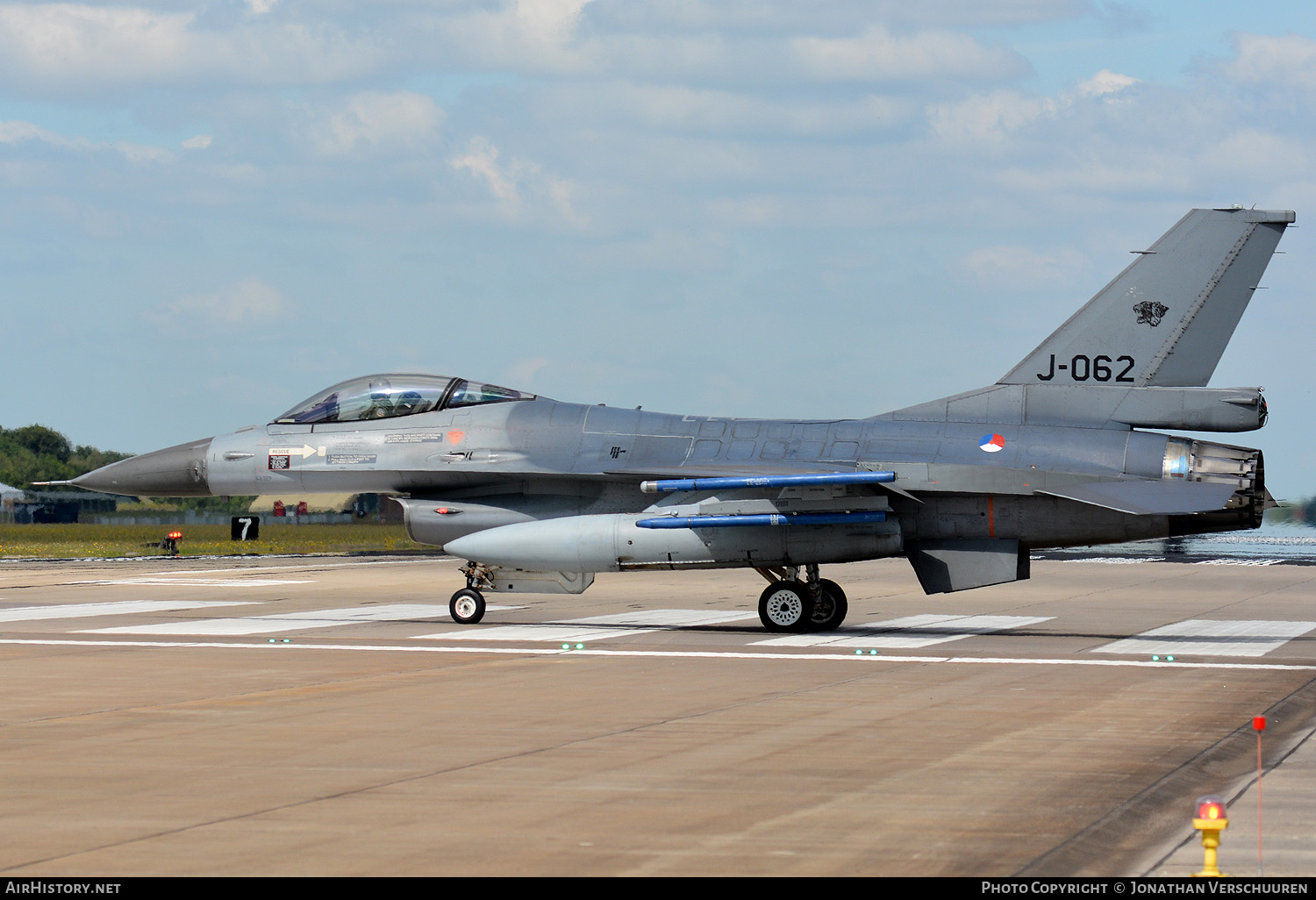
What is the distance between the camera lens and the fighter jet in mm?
17484

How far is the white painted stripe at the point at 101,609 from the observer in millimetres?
21391

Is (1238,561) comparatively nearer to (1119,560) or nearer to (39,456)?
(1119,560)

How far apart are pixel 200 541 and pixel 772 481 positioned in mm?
42819

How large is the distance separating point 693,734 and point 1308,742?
4303 mm

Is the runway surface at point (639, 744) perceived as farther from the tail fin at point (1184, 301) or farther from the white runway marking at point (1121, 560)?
the white runway marking at point (1121, 560)

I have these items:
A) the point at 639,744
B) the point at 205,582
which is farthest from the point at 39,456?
the point at 639,744

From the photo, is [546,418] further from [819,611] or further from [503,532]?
[819,611]

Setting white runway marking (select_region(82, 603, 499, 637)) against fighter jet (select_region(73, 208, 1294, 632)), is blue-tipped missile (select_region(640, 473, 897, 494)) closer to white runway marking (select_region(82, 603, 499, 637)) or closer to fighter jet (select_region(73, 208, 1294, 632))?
fighter jet (select_region(73, 208, 1294, 632))

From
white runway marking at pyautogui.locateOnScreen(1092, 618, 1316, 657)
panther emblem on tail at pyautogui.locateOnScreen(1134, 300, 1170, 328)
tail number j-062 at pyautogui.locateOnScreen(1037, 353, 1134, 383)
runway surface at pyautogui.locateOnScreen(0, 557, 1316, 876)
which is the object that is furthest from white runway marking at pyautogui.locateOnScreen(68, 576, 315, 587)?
panther emblem on tail at pyautogui.locateOnScreen(1134, 300, 1170, 328)

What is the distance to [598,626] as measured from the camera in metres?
19.9

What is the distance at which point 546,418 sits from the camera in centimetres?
1978

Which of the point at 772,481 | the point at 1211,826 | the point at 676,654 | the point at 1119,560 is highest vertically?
the point at 772,481

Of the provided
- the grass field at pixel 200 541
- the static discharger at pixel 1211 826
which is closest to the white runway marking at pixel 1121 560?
the grass field at pixel 200 541

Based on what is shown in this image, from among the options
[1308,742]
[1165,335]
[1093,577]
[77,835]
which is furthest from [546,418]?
[1093,577]
